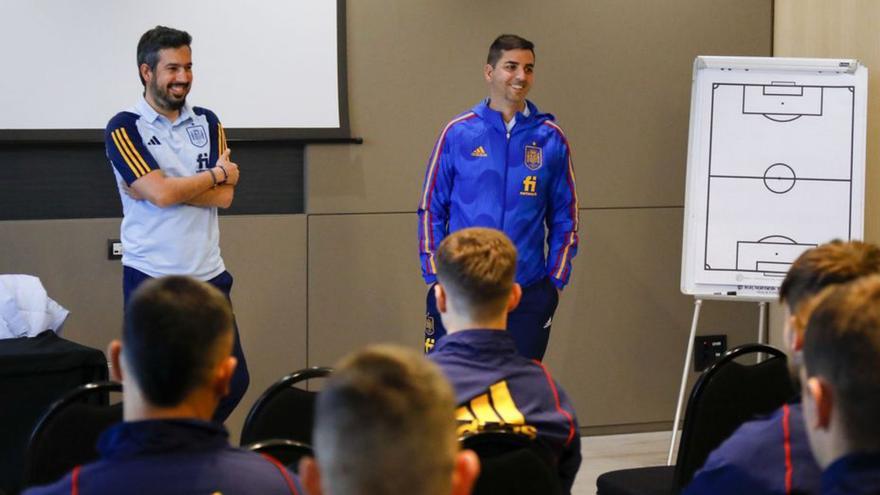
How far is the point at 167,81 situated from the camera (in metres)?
3.90

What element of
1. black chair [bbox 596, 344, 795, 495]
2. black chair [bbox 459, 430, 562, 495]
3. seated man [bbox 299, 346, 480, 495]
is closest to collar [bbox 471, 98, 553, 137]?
black chair [bbox 596, 344, 795, 495]

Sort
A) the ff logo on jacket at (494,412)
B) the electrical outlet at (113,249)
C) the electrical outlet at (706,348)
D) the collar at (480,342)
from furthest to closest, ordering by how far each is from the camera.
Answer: the electrical outlet at (706,348), the electrical outlet at (113,249), the collar at (480,342), the ff logo on jacket at (494,412)

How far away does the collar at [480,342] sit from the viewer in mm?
2564

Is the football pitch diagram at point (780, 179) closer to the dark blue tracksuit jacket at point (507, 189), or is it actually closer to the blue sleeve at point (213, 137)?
the dark blue tracksuit jacket at point (507, 189)

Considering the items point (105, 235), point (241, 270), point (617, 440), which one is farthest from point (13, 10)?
point (617, 440)

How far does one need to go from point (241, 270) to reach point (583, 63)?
1815mm

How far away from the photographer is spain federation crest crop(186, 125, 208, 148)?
3.99 metres

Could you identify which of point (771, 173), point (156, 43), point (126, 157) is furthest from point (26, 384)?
point (771, 173)

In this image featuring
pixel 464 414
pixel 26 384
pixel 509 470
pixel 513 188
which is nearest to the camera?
pixel 509 470

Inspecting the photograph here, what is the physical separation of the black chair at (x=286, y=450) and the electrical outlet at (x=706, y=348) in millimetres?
3643

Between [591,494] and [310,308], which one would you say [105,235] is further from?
[591,494]

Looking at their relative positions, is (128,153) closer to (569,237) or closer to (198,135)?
(198,135)

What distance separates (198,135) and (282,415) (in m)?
1.60

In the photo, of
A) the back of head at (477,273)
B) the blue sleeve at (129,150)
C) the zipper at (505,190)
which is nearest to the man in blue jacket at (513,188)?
the zipper at (505,190)
